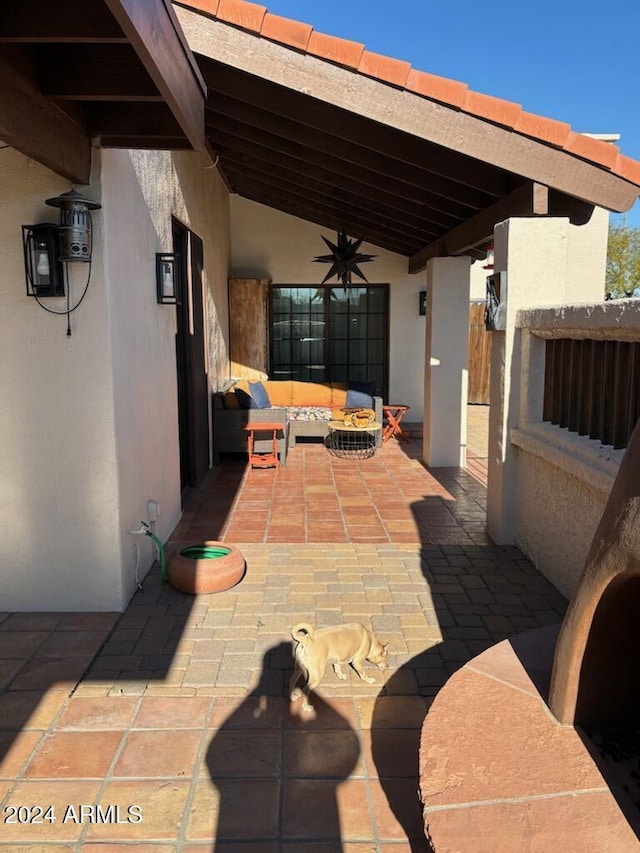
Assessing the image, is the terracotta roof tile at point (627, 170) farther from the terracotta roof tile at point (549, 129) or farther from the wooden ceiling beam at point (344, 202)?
the wooden ceiling beam at point (344, 202)

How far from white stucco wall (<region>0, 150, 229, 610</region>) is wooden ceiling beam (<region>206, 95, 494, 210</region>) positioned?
1650 millimetres

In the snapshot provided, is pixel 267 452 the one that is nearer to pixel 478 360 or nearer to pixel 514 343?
pixel 514 343

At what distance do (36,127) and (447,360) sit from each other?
20.1 feet

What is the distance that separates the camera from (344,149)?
5848 millimetres

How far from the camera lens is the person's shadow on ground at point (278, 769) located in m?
2.29

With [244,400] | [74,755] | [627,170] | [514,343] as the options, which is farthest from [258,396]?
[74,755]

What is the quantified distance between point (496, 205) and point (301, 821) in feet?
17.1

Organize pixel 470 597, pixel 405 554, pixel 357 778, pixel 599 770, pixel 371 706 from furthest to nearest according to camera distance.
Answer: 1. pixel 405 554
2. pixel 470 597
3. pixel 371 706
4. pixel 357 778
5. pixel 599 770

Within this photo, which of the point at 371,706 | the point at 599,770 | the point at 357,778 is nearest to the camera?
the point at 599,770

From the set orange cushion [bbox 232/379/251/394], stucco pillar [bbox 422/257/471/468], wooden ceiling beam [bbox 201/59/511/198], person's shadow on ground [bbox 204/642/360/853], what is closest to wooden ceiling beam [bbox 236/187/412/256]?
stucco pillar [bbox 422/257/471/468]

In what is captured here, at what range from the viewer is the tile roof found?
14.0ft

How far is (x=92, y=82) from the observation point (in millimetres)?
3094

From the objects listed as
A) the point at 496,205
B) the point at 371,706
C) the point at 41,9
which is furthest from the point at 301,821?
the point at 496,205

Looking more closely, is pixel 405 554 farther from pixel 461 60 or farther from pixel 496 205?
pixel 461 60
